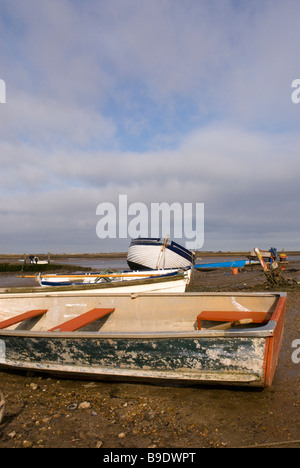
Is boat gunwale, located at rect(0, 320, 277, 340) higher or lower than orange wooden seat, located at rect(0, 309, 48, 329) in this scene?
higher

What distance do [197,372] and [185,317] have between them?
247cm

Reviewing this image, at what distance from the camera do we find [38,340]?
5.49m

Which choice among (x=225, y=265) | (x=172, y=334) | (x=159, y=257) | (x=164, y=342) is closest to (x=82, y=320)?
(x=164, y=342)

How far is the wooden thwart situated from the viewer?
618 cm

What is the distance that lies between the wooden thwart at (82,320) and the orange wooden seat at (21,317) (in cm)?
106

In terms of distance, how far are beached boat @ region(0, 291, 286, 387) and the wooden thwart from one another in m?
0.02

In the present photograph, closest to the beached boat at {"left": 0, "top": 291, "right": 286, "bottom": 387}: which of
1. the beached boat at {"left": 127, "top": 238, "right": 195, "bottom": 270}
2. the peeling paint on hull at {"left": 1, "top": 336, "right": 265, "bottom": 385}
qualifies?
the peeling paint on hull at {"left": 1, "top": 336, "right": 265, "bottom": 385}

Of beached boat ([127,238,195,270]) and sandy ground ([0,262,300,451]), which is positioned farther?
beached boat ([127,238,195,270])

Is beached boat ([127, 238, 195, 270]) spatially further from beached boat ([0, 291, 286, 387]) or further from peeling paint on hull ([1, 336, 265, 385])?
peeling paint on hull ([1, 336, 265, 385])

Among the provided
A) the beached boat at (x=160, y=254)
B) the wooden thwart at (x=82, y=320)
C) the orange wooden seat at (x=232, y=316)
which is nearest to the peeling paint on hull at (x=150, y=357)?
the wooden thwart at (x=82, y=320)

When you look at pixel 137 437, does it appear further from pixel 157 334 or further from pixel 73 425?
pixel 157 334

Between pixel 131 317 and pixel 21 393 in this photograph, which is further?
pixel 131 317

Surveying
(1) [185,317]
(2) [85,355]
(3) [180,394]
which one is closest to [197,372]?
(3) [180,394]

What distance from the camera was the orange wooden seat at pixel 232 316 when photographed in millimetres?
6543
